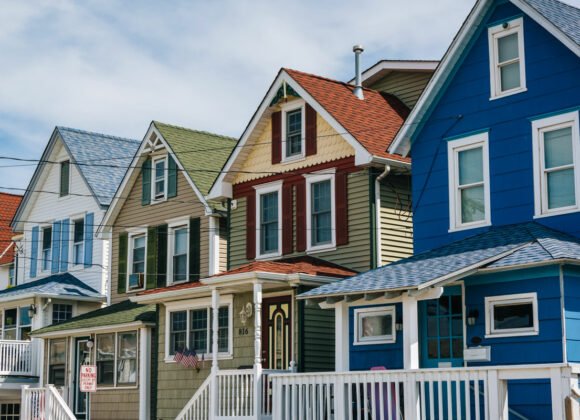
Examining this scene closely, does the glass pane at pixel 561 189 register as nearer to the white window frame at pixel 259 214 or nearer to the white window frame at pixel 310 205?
the white window frame at pixel 310 205

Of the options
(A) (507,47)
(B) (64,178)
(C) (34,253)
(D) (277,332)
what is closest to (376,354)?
(D) (277,332)

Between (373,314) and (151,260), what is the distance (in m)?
12.1

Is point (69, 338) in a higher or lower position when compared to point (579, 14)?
lower

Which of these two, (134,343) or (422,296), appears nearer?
(422,296)

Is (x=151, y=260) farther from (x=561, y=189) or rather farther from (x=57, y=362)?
(x=561, y=189)

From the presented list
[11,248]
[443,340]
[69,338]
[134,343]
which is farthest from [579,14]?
[11,248]

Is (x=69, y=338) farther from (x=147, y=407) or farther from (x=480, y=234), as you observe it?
(x=480, y=234)

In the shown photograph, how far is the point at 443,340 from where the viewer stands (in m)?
22.2

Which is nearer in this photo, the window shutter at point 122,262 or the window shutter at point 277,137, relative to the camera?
the window shutter at point 277,137

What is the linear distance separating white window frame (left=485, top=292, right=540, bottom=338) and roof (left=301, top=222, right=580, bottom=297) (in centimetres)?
83

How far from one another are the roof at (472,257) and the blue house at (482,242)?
4 centimetres

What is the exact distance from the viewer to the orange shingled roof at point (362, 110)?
1078 inches

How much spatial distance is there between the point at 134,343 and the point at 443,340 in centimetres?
1330

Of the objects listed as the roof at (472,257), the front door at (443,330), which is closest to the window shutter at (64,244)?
the roof at (472,257)
